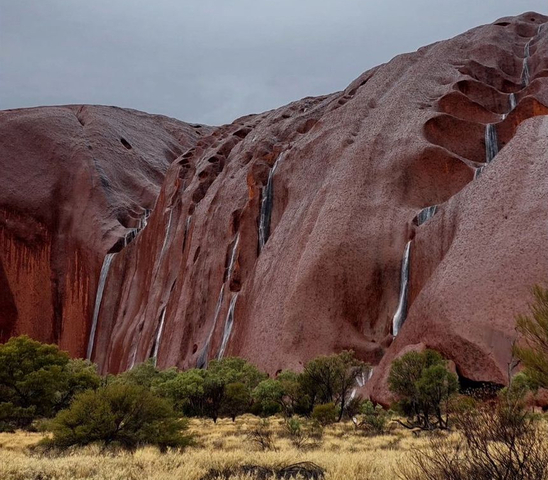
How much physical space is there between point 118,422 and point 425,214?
2074 centimetres

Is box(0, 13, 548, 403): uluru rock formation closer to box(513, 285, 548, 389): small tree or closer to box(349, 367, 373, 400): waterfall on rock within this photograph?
box(349, 367, 373, 400): waterfall on rock

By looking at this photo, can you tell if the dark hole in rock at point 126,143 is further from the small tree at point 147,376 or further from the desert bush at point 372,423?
the desert bush at point 372,423

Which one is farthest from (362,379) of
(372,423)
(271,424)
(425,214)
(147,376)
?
(147,376)

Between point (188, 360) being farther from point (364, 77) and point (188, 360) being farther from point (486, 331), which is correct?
point (364, 77)

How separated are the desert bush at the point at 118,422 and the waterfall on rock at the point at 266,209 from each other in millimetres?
24168

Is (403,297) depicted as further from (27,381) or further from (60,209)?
(60,209)

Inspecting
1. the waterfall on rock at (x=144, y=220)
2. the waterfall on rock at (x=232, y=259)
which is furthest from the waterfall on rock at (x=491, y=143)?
the waterfall on rock at (x=144, y=220)

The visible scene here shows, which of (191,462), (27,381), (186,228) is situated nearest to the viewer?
(191,462)

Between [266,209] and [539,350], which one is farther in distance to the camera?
[266,209]

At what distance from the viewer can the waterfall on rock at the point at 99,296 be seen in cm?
5700

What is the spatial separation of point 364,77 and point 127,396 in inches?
1577

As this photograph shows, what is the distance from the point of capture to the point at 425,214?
30953mm

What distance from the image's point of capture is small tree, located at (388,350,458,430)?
18562 mm

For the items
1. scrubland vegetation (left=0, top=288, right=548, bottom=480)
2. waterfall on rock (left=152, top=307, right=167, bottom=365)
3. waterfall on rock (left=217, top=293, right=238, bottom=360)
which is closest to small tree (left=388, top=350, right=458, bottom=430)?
scrubland vegetation (left=0, top=288, right=548, bottom=480)
